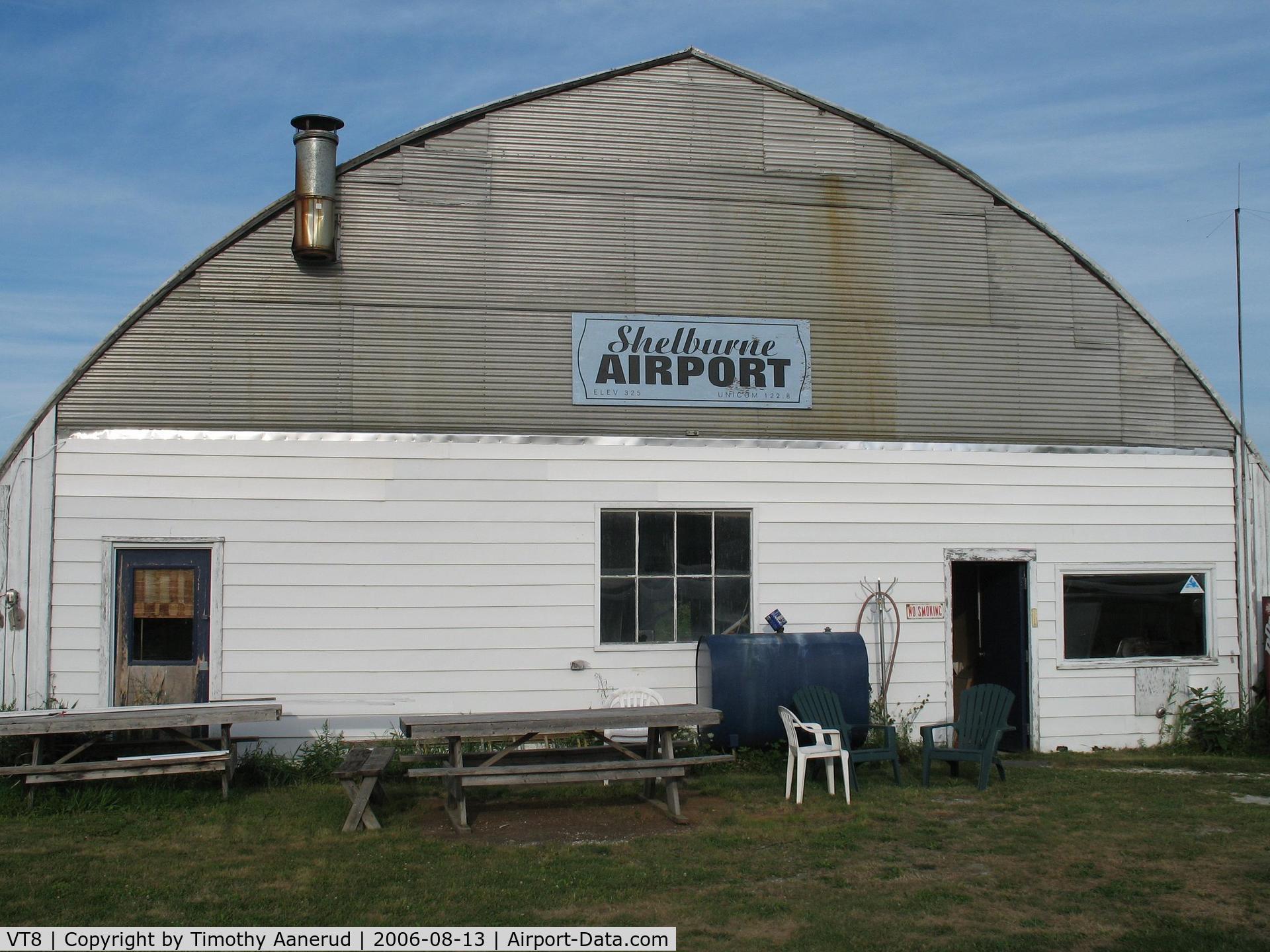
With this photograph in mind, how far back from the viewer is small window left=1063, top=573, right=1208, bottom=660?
12102 millimetres

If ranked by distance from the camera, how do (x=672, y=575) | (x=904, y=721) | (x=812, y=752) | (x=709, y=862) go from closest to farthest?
(x=709, y=862), (x=812, y=752), (x=672, y=575), (x=904, y=721)

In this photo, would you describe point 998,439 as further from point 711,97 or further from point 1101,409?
point 711,97

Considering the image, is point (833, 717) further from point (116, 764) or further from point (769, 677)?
point (116, 764)

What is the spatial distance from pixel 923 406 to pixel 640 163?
3.73 metres

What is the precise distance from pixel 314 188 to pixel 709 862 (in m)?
6.96

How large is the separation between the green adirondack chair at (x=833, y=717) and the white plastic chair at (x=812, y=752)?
0.89ft

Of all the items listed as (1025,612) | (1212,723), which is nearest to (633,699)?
(1025,612)

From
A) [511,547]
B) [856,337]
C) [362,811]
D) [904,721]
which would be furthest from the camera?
[856,337]

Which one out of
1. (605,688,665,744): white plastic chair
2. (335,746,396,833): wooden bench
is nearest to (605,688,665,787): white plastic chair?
(605,688,665,744): white plastic chair

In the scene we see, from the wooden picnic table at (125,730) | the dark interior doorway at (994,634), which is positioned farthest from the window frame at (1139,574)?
the wooden picnic table at (125,730)

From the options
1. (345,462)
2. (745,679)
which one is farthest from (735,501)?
(345,462)

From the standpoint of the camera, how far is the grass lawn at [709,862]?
623cm

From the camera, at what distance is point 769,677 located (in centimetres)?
1054

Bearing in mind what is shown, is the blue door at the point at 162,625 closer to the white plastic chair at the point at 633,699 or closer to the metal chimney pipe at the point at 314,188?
the metal chimney pipe at the point at 314,188
